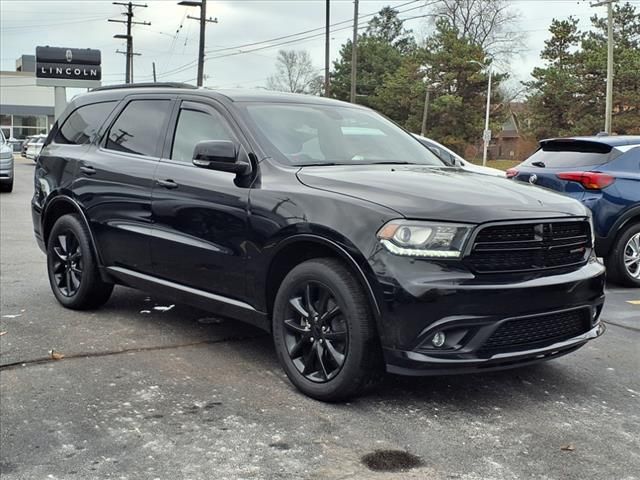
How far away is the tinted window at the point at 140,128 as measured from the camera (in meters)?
5.28

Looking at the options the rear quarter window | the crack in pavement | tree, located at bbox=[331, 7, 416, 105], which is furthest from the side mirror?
tree, located at bbox=[331, 7, 416, 105]

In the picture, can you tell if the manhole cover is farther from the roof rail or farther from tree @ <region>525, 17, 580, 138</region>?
tree @ <region>525, 17, 580, 138</region>

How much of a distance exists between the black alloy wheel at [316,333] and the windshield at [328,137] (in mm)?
886

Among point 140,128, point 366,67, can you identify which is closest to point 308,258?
point 140,128

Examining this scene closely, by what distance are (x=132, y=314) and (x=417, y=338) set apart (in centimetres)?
312

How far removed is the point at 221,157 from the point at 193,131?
2.61 feet

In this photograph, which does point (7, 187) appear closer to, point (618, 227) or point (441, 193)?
point (618, 227)

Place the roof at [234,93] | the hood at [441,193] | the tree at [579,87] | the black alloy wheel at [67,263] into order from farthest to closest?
the tree at [579,87], the black alloy wheel at [67,263], the roof at [234,93], the hood at [441,193]

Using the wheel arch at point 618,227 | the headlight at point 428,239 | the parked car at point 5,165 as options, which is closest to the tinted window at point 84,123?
the headlight at point 428,239

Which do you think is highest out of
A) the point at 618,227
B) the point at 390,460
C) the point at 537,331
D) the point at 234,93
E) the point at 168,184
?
the point at 234,93

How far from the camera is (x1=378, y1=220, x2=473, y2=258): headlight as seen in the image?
357 centimetres

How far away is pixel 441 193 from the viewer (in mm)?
3795

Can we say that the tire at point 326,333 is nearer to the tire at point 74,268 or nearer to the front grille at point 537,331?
the front grille at point 537,331

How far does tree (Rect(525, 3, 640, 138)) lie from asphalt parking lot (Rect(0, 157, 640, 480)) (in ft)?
144
